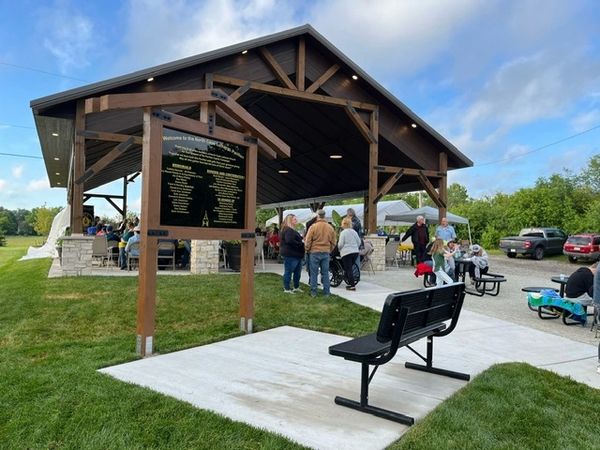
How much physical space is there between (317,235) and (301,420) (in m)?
Answer: 5.23

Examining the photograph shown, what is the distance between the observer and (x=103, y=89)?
30.0 feet

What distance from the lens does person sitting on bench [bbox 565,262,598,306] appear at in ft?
21.0

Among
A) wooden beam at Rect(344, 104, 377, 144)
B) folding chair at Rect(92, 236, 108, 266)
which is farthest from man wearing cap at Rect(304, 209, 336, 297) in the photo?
folding chair at Rect(92, 236, 108, 266)

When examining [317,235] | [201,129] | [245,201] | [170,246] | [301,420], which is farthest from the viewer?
[170,246]

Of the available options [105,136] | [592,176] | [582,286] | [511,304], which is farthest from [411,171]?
[592,176]

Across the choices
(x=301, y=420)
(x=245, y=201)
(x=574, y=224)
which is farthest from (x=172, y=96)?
(x=574, y=224)

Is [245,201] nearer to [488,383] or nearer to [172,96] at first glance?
[172,96]

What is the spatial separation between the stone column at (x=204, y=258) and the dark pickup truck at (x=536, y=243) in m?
16.7

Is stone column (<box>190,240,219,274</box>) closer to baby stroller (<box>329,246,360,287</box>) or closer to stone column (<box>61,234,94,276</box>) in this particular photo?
stone column (<box>61,234,94,276</box>)

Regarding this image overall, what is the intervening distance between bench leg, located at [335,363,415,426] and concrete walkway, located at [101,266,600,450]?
5cm

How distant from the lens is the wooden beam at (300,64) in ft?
38.9

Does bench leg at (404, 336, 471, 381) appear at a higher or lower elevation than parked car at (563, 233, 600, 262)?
lower

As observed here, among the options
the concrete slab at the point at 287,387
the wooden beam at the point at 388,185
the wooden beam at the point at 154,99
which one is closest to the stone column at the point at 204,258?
the wooden beam at the point at 388,185

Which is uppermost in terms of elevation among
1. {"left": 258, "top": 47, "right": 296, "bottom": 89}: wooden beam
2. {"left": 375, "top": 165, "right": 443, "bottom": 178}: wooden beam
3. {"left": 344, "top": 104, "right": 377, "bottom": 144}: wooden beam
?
{"left": 258, "top": 47, "right": 296, "bottom": 89}: wooden beam
